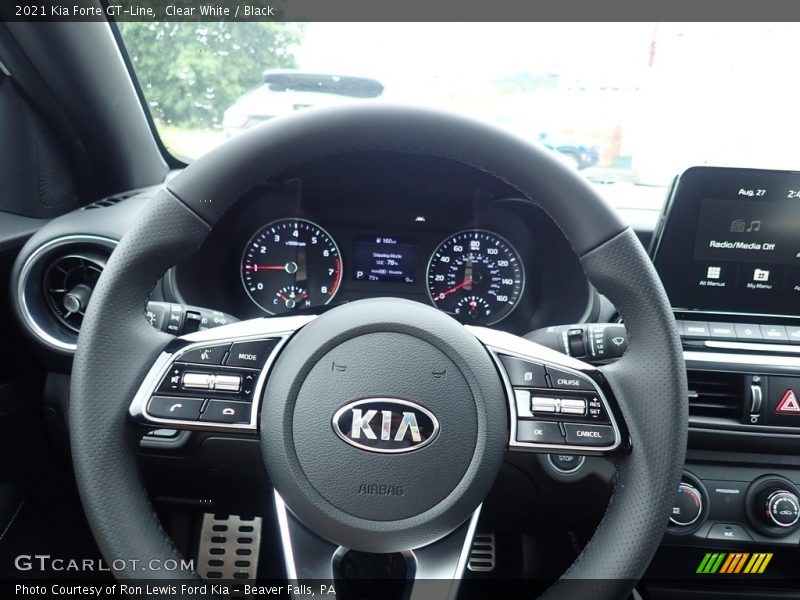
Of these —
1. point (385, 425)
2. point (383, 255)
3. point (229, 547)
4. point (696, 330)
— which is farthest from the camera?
point (383, 255)

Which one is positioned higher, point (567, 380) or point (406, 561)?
point (567, 380)

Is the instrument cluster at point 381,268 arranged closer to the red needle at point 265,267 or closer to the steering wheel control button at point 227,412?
the red needle at point 265,267

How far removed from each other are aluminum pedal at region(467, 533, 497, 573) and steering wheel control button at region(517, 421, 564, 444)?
34.6 inches

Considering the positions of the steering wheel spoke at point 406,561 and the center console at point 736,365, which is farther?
the center console at point 736,365

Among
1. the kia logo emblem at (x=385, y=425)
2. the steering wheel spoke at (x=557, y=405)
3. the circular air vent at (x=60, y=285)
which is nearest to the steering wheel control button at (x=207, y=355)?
the kia logo emblem at (x=385, y=425)

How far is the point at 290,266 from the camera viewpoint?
2064mm

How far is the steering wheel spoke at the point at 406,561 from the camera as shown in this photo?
1024mm

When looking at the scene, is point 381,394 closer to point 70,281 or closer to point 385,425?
point 385,425

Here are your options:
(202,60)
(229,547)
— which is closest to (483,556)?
(229,547)

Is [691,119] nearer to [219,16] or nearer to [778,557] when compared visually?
[778,557]

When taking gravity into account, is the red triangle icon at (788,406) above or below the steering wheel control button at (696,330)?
below

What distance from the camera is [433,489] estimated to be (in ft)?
3.30

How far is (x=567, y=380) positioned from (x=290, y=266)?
114 centimetres

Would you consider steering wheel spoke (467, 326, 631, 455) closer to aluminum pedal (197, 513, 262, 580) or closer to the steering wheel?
the steering wheel
